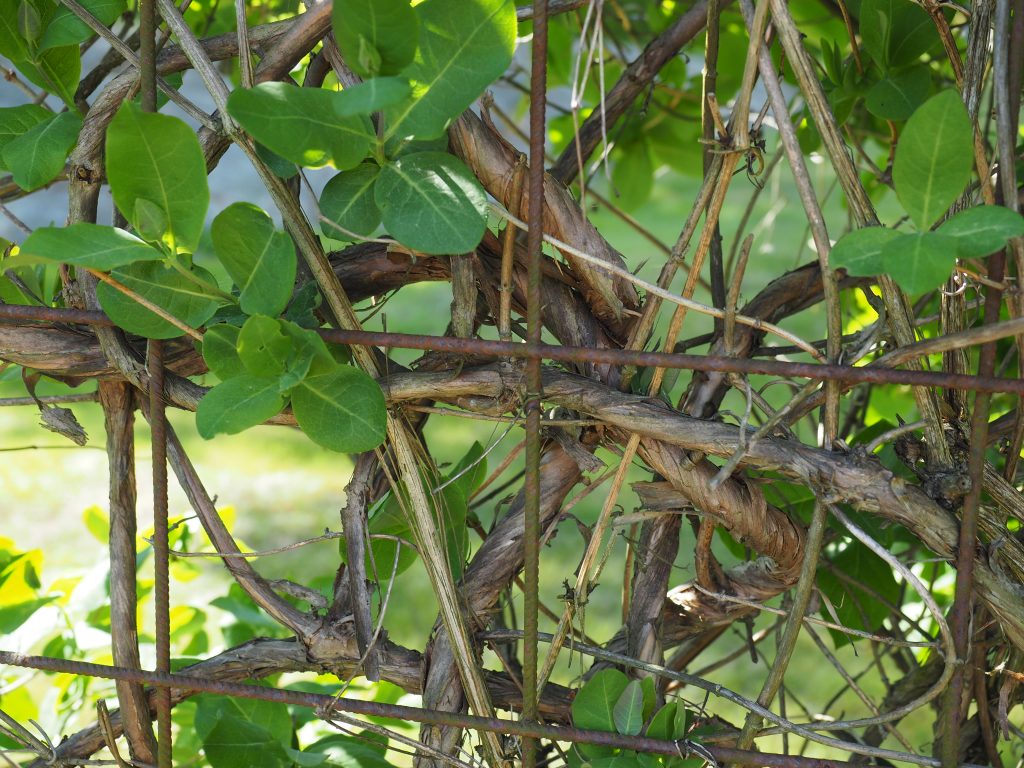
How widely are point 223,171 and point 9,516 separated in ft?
A: 8.65

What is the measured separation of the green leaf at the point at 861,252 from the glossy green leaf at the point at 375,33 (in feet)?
→ 0.76

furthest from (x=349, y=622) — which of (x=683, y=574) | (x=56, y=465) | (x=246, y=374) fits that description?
(x=56, y=465)

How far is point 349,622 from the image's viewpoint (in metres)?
0.70

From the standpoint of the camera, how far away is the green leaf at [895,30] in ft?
2.15

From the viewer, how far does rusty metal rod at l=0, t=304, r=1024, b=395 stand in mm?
500

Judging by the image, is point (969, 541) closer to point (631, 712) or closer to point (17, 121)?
point (631, 712)

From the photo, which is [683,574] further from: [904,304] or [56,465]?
[56,465]

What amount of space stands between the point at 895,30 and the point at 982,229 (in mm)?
275

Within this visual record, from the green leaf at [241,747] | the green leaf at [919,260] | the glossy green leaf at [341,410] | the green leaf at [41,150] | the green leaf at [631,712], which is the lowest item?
the green leaf at [631,712]

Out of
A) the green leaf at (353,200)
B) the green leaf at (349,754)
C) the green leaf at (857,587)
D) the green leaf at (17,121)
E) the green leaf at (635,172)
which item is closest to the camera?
the green leaf at (353,200)

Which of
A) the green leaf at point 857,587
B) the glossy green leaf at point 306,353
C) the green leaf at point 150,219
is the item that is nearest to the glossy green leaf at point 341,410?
the glossy green leaf at point 306,353

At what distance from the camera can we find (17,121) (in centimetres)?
64

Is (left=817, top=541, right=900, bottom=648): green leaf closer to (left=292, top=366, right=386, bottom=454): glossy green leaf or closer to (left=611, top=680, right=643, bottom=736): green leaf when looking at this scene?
(left=611, top=680, right=643, bottom=736): green leaf

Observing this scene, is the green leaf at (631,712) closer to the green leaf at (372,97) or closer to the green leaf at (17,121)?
the green leaf at (372,97)
